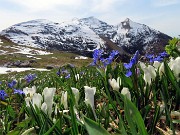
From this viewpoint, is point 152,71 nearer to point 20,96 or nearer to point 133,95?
point 133,95

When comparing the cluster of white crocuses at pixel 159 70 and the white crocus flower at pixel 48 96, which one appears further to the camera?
the cluster of white crocuses at pixel 159 70

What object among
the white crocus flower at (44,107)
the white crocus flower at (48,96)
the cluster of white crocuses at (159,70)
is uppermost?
Result: the cluster of white crocuses at (159,70)

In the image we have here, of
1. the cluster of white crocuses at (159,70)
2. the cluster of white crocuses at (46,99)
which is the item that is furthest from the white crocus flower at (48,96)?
the cluster of white crocuses at (159,70)

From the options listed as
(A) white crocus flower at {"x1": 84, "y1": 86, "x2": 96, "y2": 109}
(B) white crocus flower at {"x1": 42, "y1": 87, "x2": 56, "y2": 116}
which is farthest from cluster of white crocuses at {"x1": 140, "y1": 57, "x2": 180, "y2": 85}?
(B) white crocus flower at {"x1": 42, "y1": 87, "x2": 56, "y2": 116}

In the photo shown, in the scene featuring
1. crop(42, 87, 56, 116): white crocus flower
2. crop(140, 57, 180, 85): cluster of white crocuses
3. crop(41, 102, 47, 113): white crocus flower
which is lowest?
crop(41, 102, 47, 113): white crocus flower

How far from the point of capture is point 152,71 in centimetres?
311

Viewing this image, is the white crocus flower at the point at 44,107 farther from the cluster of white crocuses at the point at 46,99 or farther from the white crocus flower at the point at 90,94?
the white crocus flower at the point at 90,94

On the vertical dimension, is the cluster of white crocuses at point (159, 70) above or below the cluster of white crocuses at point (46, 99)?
above

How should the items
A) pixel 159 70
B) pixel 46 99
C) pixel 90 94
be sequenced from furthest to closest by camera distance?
pixel 159 70 < pixel 46 99 < pixel 90 94

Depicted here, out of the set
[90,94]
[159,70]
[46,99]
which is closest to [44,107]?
[46,99]

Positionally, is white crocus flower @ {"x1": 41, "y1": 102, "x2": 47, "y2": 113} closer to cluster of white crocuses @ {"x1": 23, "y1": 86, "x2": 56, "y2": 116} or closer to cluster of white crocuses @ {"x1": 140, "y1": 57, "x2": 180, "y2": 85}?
cluster of white crocuses @ {"x1": 23, "y1": 86, "x2": 56, "y2": 116}

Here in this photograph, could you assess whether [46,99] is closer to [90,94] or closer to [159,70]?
[90,94]

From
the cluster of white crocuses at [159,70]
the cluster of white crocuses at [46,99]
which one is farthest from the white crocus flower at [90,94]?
the cluster of white crocuses at [159,70]

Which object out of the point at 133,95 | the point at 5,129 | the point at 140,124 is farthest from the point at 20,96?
the point at 140,124
